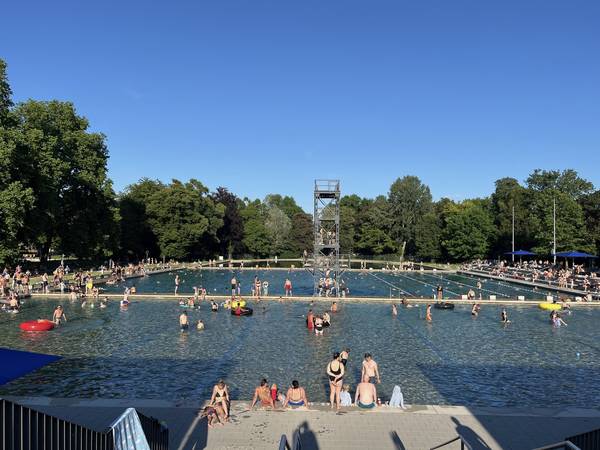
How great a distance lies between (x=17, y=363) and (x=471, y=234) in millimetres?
78747

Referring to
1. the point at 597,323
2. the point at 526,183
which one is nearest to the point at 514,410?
the point at 597,323

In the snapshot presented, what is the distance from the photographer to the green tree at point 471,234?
80500mm

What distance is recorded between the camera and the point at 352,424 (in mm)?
11023

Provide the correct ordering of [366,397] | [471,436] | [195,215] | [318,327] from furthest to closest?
[195,215] → [318,327] → [366,397] → [471,436]

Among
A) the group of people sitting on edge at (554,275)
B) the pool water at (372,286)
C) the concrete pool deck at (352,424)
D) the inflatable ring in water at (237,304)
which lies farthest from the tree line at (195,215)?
the concrete pool deck at (352,424)

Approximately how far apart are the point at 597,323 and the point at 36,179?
4420cm

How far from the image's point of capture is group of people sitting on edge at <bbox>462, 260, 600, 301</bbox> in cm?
4234

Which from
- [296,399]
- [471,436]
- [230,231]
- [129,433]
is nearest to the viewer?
[129,433]

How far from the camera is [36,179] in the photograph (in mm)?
44062

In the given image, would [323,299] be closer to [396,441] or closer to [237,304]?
[237,304]

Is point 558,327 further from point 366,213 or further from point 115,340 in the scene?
point 366,213

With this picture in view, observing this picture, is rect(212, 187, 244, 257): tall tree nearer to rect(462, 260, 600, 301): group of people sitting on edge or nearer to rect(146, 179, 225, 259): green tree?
rect(146, 179, 225, 259): green tree

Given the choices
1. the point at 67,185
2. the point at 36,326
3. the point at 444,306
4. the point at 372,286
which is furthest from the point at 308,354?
the point at 67,185

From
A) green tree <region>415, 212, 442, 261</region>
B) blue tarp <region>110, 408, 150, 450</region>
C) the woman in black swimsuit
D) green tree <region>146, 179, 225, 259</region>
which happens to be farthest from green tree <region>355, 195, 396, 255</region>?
blue tarp <region>110, 408, 150, 450</region>
